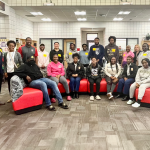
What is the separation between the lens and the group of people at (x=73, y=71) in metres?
3.61

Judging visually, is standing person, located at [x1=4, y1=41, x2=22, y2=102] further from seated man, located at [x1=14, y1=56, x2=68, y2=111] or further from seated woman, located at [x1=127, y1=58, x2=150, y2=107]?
seated woman, located at [x1=127, y1=58, x2=150, y2=107]

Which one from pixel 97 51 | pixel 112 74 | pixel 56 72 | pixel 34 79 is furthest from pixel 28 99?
pixel 97 51

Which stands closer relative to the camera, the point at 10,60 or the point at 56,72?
the point at 10,60

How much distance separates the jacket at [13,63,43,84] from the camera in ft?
11.3

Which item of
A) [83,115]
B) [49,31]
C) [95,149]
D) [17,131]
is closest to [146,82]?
[83,115]

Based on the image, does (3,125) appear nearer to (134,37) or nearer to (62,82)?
(62,82)

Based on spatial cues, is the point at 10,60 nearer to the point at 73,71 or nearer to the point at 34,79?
the point at 34,79

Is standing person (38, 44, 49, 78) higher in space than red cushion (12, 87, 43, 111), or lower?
higher

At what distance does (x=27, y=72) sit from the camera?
3.58 metres

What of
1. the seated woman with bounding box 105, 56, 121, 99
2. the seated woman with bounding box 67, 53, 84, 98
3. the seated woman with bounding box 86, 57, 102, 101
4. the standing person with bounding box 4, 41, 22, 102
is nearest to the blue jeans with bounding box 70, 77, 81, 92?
the seated woman with bounding box 67, 53, 84, 98

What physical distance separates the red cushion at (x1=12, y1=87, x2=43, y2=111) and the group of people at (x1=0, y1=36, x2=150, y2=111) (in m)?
0.13

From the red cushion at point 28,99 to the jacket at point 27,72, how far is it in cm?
29

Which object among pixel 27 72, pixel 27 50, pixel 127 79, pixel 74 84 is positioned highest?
pixel 27 50

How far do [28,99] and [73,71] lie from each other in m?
1.66
